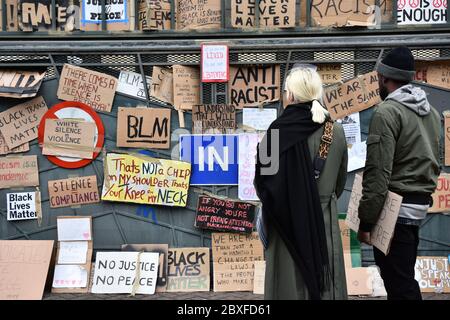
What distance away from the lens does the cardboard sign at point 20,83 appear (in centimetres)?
636

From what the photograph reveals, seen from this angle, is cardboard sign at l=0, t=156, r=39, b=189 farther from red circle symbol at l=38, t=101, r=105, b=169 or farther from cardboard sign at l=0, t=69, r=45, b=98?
cardboard sign at l=0, t=69, r=45, b=98

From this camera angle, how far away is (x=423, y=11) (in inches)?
252

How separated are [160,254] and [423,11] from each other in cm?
360

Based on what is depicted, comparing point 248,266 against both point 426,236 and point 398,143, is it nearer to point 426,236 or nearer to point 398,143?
point 426,236

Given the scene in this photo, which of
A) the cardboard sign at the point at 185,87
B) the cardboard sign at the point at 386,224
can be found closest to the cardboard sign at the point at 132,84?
the cardboard sign at the point at 185,87

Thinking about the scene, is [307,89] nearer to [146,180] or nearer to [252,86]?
[252,86]

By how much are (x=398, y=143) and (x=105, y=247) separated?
3598mm

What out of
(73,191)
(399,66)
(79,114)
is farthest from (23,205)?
(399,66)

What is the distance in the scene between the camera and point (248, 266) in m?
6.43

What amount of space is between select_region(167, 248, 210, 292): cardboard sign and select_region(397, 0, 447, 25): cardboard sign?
3.12 m

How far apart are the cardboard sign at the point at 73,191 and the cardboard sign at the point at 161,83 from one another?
1063 millimetres

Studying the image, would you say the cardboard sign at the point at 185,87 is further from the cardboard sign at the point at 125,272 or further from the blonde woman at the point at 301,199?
the blonde woman at the point at 301,199

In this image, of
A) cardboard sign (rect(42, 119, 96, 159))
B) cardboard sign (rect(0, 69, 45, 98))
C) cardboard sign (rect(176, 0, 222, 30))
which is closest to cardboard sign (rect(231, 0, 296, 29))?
cardboard sign (rect(176, 0, 222, 30))
